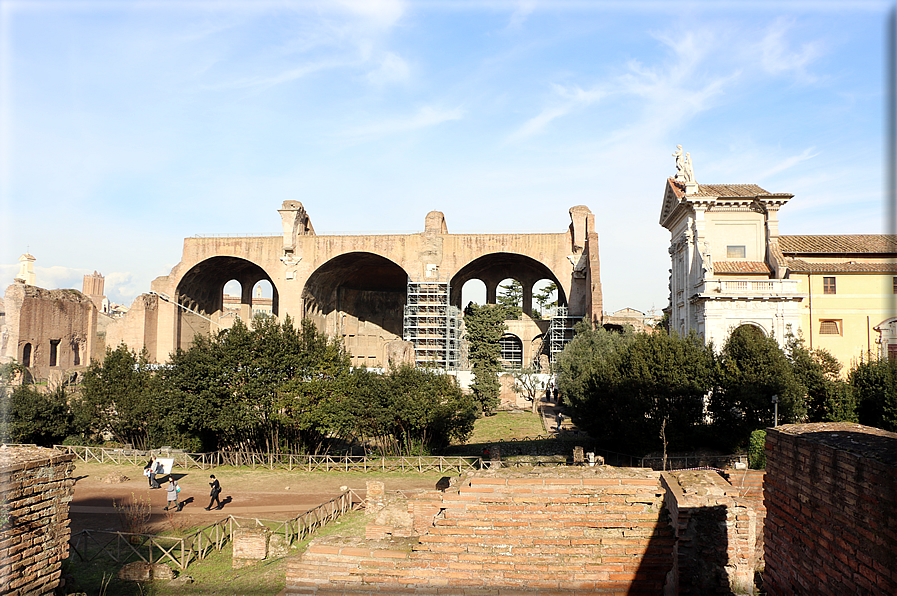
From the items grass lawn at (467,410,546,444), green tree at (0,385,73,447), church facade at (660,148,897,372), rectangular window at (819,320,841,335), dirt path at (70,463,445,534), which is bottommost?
dirt path at (70,463,445,534)

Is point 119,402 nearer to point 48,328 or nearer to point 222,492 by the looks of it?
point 222,492

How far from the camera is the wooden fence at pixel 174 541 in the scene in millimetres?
9531

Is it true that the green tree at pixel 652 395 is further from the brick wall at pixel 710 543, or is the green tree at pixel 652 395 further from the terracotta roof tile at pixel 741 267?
the brick wall at pixel 710 543

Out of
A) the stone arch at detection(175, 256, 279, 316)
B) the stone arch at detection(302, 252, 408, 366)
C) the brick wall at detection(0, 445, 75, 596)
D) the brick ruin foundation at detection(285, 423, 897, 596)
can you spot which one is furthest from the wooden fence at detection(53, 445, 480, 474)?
the stone arch at detection(302, 252, 408, 366)

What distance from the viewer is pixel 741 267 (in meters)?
22.8

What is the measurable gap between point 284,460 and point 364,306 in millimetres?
31841

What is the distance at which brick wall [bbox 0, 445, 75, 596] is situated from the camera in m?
6.02

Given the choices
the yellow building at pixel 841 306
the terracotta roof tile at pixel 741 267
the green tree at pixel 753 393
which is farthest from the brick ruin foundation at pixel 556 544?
the yellow building at pixel 841 306

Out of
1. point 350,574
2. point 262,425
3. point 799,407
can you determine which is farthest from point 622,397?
point 350,574

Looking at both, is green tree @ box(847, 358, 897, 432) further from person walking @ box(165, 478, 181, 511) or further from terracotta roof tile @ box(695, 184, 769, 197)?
person walking @ box(165, 478, 181, 511)

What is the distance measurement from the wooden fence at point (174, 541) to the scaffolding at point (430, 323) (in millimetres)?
26923

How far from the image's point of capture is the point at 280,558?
958 cm

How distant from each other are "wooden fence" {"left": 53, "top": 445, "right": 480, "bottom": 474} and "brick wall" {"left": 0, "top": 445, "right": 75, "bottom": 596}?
11.4 metres

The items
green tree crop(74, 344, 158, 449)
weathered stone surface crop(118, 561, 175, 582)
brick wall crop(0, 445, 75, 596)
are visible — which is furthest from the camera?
green tree crop(74, 344, 158, 449)
